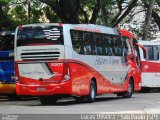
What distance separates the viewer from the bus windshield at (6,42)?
26.6 metres

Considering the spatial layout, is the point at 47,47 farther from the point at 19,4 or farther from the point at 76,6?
the point at 19,4

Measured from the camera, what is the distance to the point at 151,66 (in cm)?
3450

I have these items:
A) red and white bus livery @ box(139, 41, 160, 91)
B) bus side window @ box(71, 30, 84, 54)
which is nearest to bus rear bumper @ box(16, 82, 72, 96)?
bus side window @ box(71, 30, 84, 54)

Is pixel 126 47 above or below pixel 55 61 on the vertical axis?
below

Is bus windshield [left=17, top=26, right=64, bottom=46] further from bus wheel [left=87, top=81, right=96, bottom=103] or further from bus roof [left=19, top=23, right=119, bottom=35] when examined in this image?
bus wheel [left=87, top=81, right=96, bottom=103]

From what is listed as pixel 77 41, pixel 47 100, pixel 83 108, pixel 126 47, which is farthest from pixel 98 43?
pixel 83 108

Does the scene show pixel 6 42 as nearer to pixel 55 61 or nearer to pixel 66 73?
pixel 55 61

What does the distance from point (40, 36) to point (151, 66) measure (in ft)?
44.8

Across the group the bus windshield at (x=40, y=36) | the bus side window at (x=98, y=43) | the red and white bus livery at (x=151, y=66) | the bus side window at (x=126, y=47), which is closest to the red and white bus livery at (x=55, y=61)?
the bus windshield at (x=40, y=36)

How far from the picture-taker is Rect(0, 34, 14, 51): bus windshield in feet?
87.2

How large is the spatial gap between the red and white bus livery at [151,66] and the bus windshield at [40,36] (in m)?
12.6

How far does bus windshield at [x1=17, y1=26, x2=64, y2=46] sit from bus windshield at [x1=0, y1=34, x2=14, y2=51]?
414cm

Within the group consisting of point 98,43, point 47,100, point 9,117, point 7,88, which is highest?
point 98,43

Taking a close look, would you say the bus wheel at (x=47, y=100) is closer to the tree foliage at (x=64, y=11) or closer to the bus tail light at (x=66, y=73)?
the bus tail light at (x=66, y=73)
